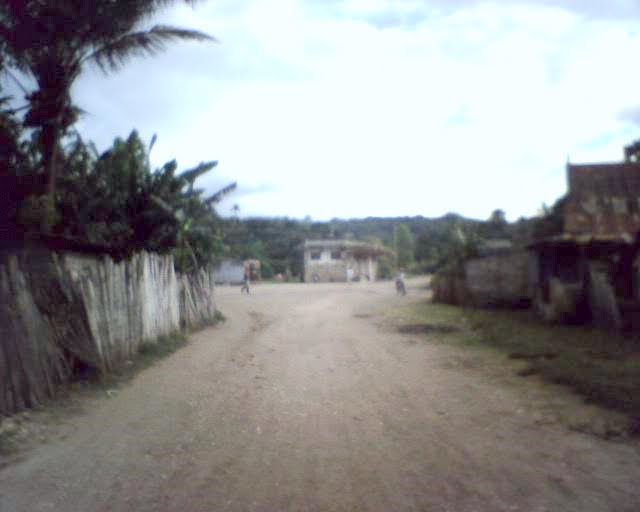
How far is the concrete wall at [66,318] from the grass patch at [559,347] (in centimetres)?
605

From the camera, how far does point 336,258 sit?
6688cm

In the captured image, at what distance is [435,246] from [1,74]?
42819 mm

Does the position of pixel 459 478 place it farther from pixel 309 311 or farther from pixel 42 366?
pixel 309 311

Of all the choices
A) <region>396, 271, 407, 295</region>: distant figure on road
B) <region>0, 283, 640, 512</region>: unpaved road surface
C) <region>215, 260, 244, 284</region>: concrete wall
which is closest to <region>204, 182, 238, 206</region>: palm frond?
<region>0, 283, 640, 512</region>: unpaved road surface

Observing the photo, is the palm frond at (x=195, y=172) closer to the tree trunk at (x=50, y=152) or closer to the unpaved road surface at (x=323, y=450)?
the tree trunk at (x=50, y=152)

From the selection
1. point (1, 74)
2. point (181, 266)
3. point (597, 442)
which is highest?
point (1, 74)

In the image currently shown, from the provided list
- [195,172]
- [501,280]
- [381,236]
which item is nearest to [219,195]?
[195,172]

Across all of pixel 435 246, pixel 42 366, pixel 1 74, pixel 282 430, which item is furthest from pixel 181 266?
pixel 435 246

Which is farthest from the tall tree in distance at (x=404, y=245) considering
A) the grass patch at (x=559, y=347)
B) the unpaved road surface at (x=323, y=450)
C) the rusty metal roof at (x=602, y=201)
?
the unpaved road surface at (x=323, y=450)

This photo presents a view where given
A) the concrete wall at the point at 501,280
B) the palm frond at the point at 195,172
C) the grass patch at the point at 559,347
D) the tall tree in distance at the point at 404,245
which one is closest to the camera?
the grass patch at the point at 559,347

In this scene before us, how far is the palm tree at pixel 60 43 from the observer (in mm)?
13859

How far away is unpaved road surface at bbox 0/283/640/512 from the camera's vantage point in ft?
17.7

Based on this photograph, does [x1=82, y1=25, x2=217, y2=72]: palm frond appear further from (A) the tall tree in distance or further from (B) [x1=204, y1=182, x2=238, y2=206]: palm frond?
(A) the tall tree in distance

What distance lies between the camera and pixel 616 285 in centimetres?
1964
